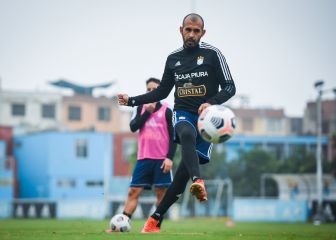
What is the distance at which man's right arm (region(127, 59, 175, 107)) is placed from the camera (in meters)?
11.1

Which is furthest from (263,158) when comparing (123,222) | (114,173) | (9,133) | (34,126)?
(123,222)

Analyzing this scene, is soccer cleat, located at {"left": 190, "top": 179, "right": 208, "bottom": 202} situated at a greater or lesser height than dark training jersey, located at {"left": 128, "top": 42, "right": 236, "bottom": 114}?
lesser

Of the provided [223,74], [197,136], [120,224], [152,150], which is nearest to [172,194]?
[197,136]

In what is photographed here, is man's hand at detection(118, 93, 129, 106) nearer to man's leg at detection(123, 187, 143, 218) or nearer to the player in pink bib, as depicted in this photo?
the player in pink bib

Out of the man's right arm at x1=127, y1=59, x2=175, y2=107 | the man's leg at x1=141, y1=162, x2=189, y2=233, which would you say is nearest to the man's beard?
the man's right arm at x1=127, y1=59, x2=175, y2=107

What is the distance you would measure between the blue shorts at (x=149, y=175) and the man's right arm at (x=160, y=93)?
7.63ft

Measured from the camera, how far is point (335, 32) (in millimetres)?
35344

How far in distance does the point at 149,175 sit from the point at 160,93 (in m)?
2.52

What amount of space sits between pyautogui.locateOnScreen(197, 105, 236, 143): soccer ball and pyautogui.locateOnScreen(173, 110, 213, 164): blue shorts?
0.69m

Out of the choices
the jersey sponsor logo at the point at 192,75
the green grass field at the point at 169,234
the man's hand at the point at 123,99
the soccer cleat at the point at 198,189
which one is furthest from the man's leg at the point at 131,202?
the soccer cleat at the point at 198,189

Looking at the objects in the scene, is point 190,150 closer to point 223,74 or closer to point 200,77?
point 200,77

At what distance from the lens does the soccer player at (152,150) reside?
1305 centimetres

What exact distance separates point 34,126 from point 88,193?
66.7 feet

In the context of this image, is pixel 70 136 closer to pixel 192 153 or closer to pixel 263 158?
pixel 263 158
